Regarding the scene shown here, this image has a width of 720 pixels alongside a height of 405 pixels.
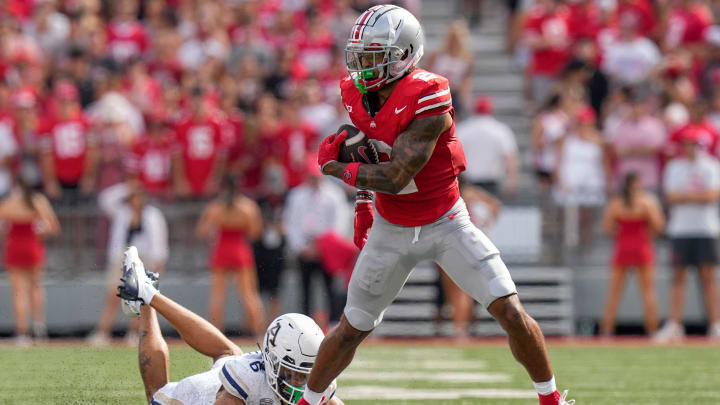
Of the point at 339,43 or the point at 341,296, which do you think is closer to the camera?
the point at 341,296

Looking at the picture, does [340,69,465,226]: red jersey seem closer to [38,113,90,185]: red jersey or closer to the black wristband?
the black wristband

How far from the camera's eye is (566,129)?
12.2 meters

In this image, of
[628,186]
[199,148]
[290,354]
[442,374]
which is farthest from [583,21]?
[290,354]

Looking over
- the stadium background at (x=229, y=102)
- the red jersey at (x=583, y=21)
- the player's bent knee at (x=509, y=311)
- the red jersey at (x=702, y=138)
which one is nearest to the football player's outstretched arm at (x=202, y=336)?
the player's bent knee at (x=509, y=311)

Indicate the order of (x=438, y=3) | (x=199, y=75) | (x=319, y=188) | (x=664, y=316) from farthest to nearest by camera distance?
(x=438, y=3), (x=199, y=75), (x=664, y=316), (x=319, y=188)

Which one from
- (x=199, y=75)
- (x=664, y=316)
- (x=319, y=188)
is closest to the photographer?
(x=319, y=188)

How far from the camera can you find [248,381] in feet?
16.0

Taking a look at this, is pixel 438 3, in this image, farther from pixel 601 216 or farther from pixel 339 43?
pixel 601 216

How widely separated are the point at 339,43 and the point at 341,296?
11.3 ft

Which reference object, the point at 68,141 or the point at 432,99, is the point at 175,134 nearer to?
the point at 68,141

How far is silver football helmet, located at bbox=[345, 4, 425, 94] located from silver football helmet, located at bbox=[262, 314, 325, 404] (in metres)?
1.03

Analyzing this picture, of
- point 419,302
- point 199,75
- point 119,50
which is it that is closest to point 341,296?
point 419,302

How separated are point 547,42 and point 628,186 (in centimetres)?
256

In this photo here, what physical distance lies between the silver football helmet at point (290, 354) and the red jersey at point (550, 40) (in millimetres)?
8917
